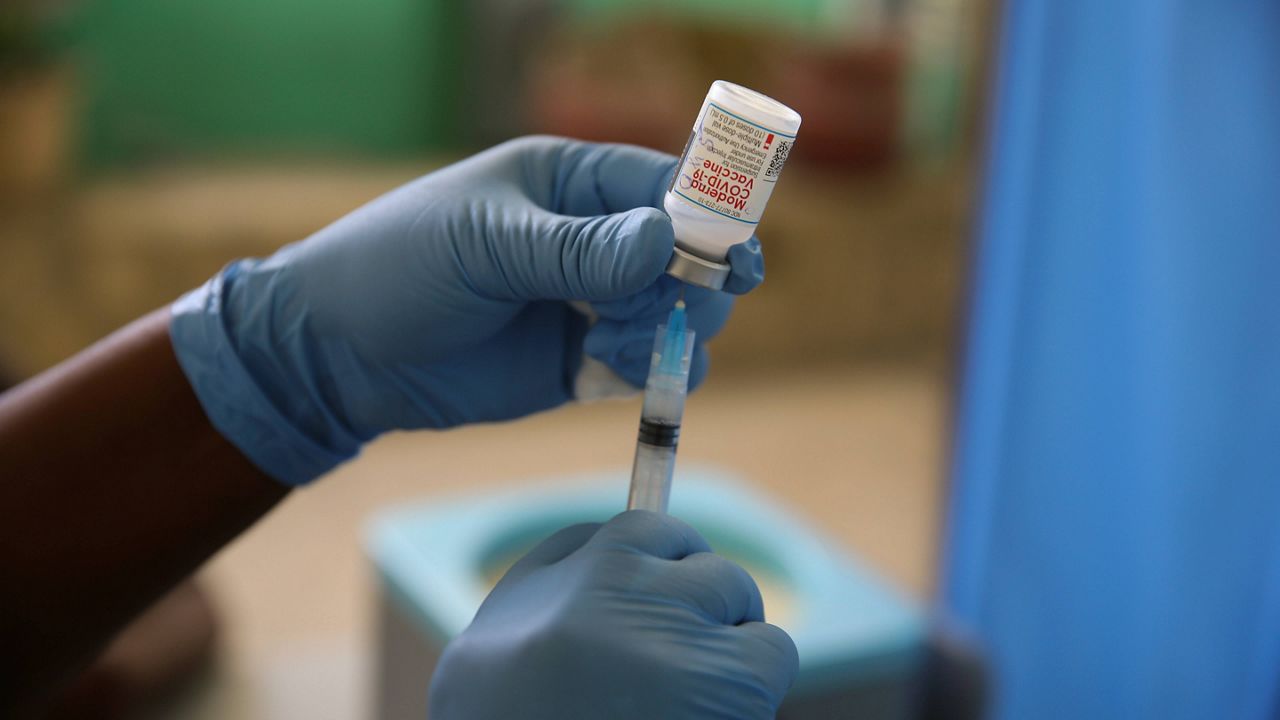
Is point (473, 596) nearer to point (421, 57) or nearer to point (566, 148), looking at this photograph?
point (566, 148)

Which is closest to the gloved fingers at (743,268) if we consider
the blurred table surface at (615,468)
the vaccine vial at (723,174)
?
the vaccine vial at (723,174)

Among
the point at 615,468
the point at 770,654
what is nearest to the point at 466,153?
the point at 615,468

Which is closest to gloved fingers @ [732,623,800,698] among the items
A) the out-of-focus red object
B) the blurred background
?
the blurred background

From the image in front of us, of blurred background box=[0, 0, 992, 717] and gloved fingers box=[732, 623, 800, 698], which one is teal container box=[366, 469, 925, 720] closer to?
gloved fingers box=[732, 623, 800, 698]

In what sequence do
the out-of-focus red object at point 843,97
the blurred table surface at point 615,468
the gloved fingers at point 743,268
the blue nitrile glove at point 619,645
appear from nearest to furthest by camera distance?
the blue nitrile glove at point 619,645 → the gloved fingers at point 743,268 → the blurred table surface at point 615,468 → the out-of-focus red object at point 843,97

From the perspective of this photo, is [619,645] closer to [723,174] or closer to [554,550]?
[554,550]

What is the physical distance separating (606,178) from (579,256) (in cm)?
12

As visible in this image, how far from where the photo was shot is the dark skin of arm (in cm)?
76

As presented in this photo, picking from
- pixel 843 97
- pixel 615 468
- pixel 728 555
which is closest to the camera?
pixel 728 555

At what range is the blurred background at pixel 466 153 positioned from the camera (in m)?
2.56

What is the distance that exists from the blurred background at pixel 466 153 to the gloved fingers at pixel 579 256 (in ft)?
A: 4.45

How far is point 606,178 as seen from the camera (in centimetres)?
80

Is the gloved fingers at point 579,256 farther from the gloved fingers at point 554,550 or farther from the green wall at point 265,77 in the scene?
the green wall at point 265,77

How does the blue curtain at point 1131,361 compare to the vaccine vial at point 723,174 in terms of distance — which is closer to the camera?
the vaccine vial at point 723,174
